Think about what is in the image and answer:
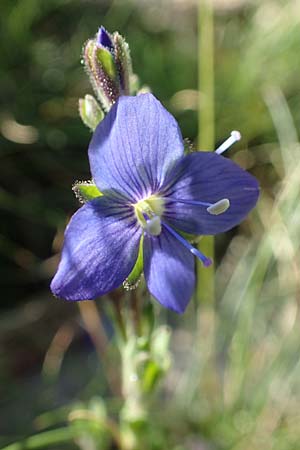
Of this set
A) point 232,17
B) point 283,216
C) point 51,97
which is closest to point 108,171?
point 283,216

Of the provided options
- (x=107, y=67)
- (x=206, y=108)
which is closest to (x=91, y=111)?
(x=107, y=67)

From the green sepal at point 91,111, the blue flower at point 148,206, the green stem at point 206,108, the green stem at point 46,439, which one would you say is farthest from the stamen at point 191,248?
the green stem at point 206,108

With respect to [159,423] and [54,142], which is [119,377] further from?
[54,142]

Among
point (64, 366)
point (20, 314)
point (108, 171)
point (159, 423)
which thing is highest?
point (108, 171)

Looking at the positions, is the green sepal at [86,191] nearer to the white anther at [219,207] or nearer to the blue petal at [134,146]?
the blue petal at [134,146]

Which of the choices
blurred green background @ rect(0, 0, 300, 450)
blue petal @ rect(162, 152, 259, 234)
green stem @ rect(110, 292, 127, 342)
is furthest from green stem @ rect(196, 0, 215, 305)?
blue petal @ rect(162, 152, 259, 234)

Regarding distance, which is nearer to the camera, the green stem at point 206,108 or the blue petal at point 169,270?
the blue petal at point 169,270
